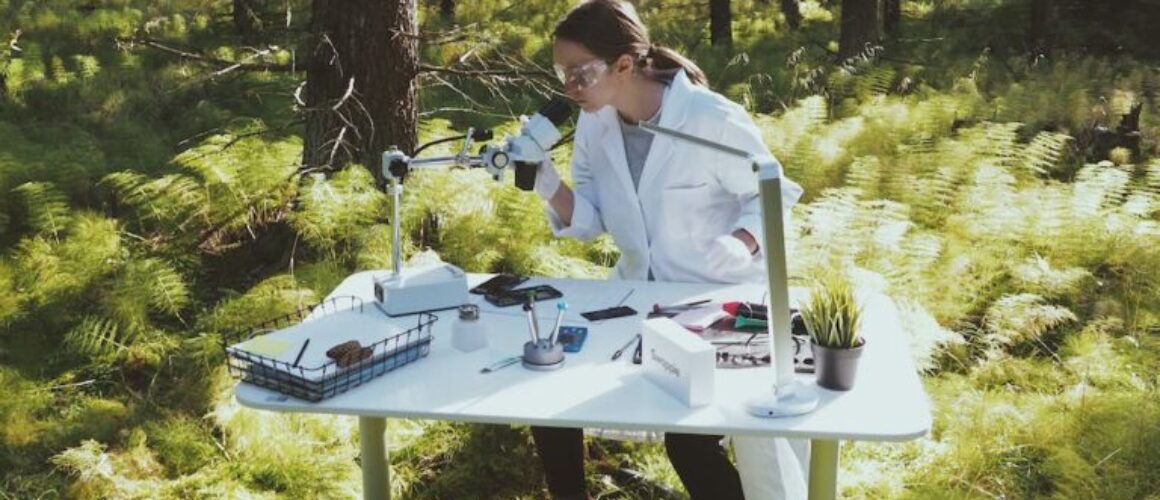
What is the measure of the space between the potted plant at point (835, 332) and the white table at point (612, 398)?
1.7 inches

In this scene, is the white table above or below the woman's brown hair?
below

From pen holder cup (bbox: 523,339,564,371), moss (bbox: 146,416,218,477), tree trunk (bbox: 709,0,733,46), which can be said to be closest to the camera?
pen holder cup (bbox: 523,339,564,371)

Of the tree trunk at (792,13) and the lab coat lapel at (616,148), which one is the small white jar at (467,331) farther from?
the tree trunk at (792,13)

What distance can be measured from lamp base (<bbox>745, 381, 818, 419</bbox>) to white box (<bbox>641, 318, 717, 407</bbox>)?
11 centimetres

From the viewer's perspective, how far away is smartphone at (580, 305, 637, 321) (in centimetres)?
282

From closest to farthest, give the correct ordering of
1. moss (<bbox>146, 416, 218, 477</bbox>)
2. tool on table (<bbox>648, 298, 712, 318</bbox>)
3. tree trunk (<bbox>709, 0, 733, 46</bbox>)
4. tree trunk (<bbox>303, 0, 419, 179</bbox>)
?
1. tool on table (<bbox>648, 298, 712, 318</bbox>)
2. moss (<bbox>146, 416, 218, 477</bbox>)
3. tree trunk (<bbox>303, 0, 419, 179</bbox>)
4. tree trunk (<bbox>709, 0, 733, 46</bbox>)

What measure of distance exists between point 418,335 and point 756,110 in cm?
620

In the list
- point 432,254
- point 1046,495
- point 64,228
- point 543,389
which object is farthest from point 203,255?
point 1046,495

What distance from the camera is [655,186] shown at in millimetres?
3330

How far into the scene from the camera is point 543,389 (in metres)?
2.36

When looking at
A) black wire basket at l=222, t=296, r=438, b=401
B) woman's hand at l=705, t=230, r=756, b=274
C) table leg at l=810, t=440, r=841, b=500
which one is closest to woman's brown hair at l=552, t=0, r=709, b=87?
woman's hand at l=705, t=230, r=756, b=274

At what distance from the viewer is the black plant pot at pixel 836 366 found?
7.48ft

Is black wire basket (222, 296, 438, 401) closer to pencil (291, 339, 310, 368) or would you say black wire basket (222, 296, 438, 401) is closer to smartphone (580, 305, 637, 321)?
pencil (291, 339, 310, 368)

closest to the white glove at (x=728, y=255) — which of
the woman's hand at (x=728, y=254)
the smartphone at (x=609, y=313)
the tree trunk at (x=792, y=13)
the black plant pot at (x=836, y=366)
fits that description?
the woman's hand at (x=728, y=254)
